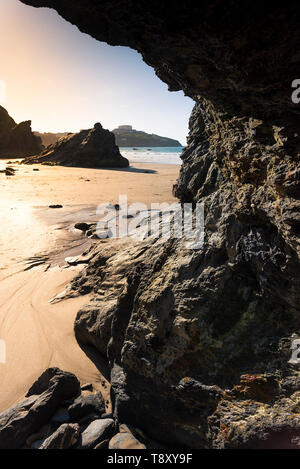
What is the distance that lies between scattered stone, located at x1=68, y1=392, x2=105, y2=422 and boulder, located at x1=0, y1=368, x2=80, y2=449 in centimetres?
16

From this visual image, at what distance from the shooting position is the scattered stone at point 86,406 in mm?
2570

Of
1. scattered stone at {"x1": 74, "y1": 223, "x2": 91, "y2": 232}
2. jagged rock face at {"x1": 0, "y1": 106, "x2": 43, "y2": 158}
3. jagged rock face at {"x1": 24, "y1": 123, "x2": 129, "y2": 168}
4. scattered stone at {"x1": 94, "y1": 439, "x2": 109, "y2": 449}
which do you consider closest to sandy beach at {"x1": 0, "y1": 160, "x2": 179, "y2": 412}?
scattered stone at {"x1": 74, "y1": 223, "x2": 91, "y2": 232}

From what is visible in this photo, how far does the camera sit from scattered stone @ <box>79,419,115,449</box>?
2262mm

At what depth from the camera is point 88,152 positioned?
2712cm

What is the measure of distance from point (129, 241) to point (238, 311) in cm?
279

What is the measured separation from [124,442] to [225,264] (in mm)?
1579

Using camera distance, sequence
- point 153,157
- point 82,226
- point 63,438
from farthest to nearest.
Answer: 1. point 153,157
2. point 82,226
3. point 63,438

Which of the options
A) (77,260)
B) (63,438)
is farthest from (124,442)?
(77,260)

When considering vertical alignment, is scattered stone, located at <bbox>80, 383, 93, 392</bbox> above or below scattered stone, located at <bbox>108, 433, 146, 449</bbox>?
below

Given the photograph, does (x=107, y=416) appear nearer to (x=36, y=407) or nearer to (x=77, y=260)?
(x=36, y=407)

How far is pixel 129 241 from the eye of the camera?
15.5 ft

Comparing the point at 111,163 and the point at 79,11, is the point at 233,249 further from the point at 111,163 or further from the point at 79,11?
the point at 111,163

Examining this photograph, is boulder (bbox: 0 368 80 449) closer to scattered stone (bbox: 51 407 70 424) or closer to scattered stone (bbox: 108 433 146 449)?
scattered stone (bbox: 51 407 70 424)

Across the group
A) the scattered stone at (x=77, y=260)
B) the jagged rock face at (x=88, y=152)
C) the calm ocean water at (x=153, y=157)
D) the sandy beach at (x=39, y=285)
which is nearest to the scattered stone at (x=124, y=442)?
the sandy beach at (x=39, y=285)
